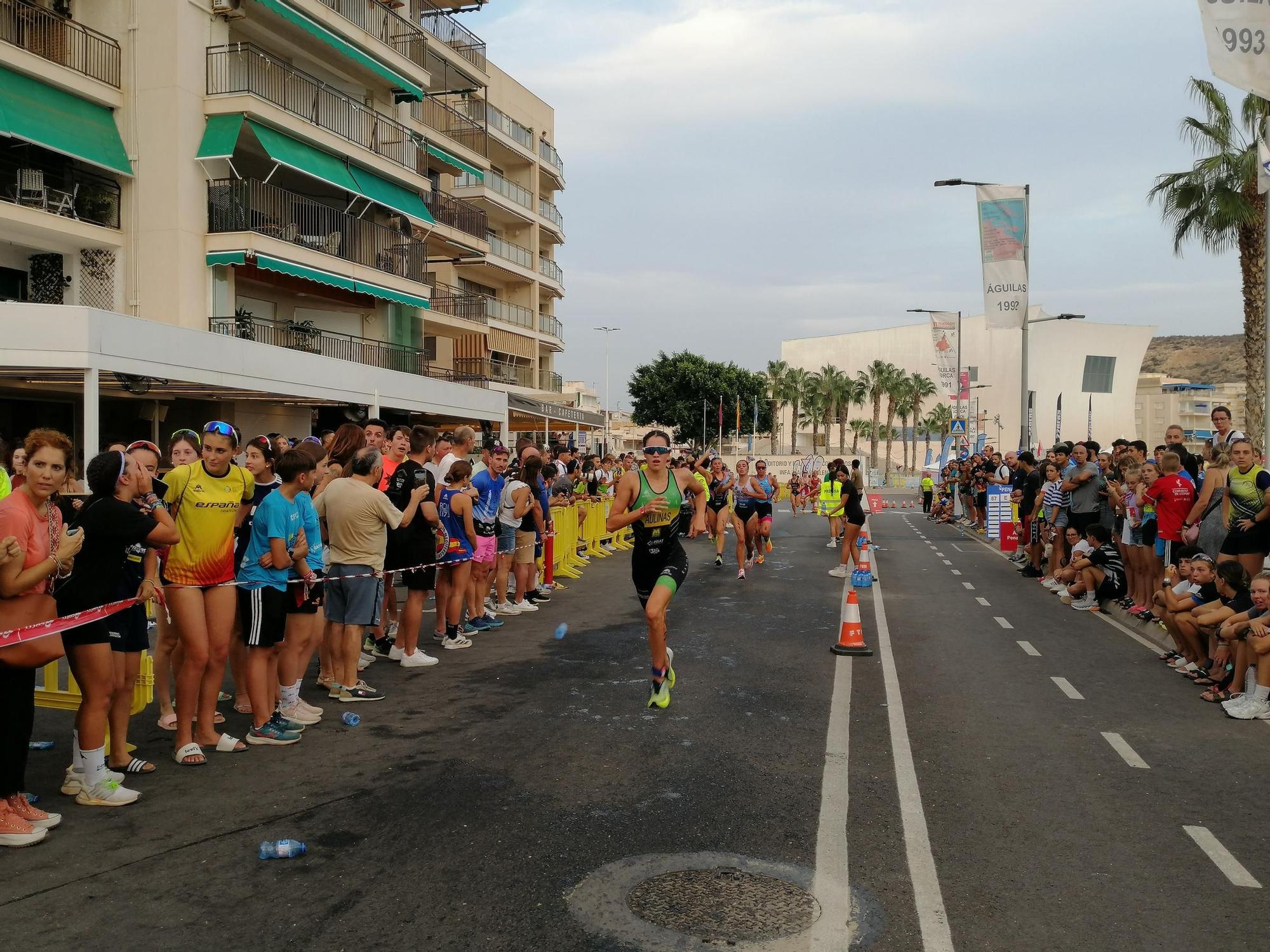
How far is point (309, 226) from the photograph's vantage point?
28.6 meters

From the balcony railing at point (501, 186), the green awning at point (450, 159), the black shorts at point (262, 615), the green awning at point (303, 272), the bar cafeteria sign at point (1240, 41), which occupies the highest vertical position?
the balcony railing at point (501, 186)

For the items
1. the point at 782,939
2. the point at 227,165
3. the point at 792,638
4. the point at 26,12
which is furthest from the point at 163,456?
the point at 782,939

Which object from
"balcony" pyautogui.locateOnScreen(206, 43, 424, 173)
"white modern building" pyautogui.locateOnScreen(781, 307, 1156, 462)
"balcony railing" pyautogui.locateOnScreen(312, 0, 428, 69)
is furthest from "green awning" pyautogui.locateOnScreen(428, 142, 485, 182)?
"white modern building" pyautogui.locateOnScreen(781, 307, 1156, 462)

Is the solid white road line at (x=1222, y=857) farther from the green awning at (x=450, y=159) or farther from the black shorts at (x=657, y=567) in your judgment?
the green awning at (x=450, y=159)

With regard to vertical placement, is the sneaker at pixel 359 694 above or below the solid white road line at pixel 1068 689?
above

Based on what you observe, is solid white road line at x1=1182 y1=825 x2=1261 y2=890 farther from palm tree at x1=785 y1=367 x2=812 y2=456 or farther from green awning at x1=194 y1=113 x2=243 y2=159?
palm tree at x1=785 y1=367 x2=812 y2=456

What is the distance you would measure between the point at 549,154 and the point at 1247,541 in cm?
4816

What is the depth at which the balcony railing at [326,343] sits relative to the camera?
25.3m

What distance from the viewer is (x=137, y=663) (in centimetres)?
638

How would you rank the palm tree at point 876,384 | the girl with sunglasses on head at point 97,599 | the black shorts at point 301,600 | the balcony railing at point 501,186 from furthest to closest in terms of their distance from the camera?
the palm tree at point 876,384
the balcony railing at point 501,186
the black shorts at point 301,600
the girl with sunglasses on head at point 97,599

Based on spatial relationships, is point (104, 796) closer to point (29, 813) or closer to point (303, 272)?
point (29, 813)

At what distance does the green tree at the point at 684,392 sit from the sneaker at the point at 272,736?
8205cm

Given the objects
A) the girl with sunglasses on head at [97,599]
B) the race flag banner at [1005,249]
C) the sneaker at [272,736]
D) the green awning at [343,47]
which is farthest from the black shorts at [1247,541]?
the green awning at [343,47]

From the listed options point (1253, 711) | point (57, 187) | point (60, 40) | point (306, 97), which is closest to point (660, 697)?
point (1253, 711)
